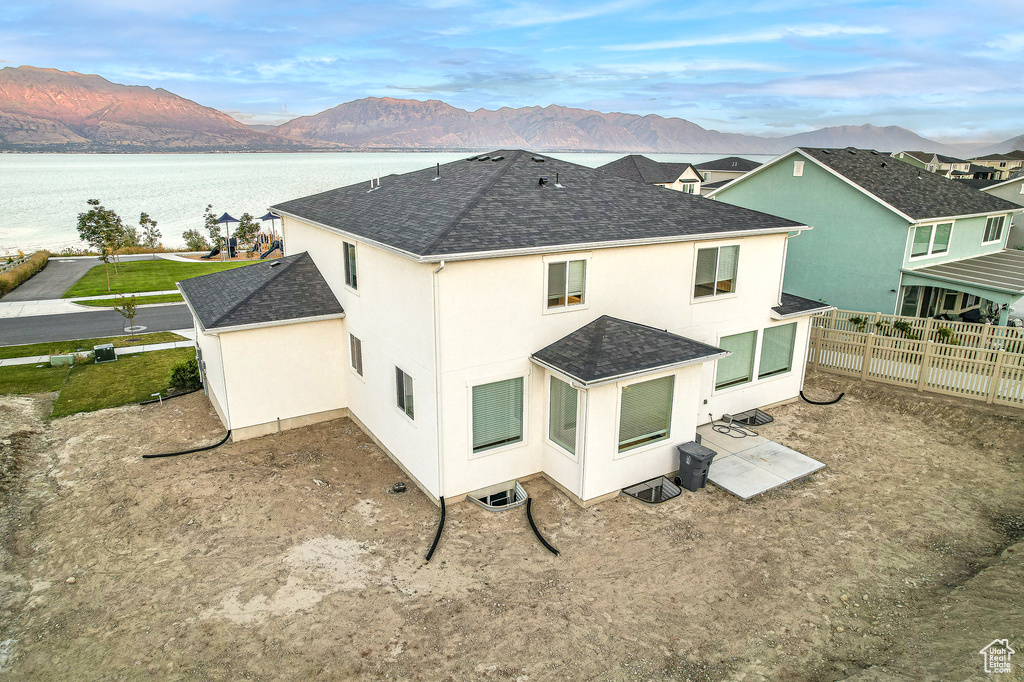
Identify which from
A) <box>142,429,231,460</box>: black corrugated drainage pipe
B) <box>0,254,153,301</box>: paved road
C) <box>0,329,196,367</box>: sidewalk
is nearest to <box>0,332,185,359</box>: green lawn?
<box>0,329,196,367</box>: sidewalk

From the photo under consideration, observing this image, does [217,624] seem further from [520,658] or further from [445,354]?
[445,354]

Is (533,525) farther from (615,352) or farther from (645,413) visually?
(615,352)

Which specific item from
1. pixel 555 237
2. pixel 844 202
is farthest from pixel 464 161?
pixel 844 202

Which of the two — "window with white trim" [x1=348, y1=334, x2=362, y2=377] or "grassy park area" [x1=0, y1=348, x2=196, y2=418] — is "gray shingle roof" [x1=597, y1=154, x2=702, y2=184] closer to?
"window with white trim" [x1=348, y1=334, x2=362, y2=377]

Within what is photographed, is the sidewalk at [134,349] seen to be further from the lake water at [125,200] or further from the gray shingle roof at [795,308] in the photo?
the lake water at [125,200]

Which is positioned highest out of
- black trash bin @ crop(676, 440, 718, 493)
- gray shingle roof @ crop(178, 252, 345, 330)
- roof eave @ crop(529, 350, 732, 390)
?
gray shingle roof @ crop(178, 252, 345, 330)

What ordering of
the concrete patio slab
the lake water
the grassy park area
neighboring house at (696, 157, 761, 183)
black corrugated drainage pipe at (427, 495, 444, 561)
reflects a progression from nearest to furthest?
black corrugated drainage pipe at (427, 495, 444, 561) → the concrete patio slab → the grassy park area → neighboring house at (696, 157, 761, 183) → the lake water
